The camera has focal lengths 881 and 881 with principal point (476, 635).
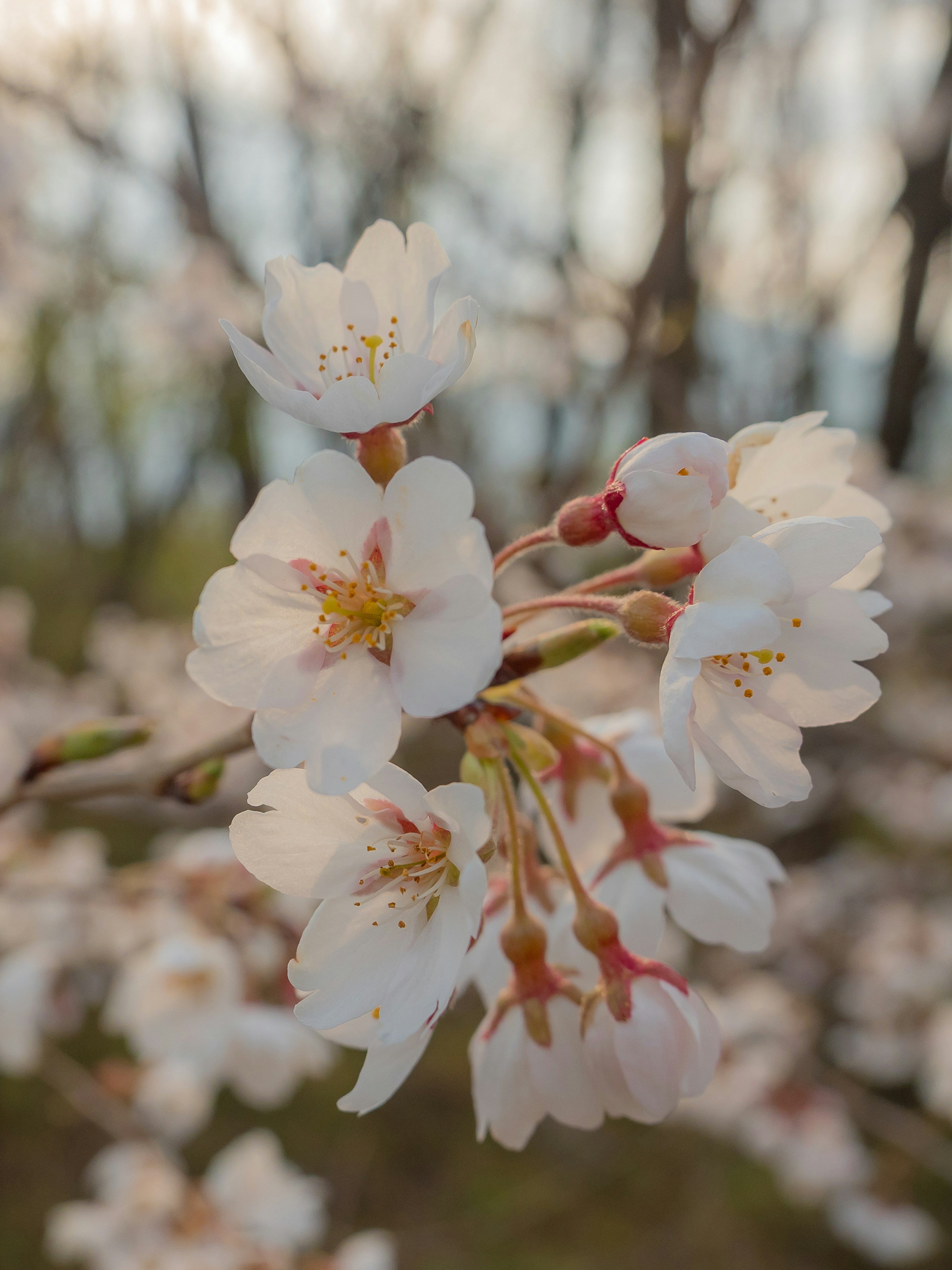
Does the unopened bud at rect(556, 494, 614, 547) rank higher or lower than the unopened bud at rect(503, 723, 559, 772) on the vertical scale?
higher

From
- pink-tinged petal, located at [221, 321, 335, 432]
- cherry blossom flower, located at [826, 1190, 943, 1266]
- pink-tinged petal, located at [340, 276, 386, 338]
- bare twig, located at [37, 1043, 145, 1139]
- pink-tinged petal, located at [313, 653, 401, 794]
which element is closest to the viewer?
pink-tinged petal, located at [313, 653, 401, 794]

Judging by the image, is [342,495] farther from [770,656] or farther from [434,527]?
[770,656]

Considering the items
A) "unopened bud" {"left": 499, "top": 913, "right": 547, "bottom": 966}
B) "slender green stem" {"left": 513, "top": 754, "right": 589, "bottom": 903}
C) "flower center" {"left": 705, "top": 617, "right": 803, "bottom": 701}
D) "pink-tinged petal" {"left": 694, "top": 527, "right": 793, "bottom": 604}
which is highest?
"pink-tinged petal" {"left": 694, "top": 527, "right": 793, "bottom": 604}

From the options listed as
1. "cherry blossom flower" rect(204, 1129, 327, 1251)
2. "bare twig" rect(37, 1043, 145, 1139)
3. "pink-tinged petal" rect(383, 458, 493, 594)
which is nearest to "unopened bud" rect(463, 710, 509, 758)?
"pink-tinged petal" rect(383, 458, 493, 594)

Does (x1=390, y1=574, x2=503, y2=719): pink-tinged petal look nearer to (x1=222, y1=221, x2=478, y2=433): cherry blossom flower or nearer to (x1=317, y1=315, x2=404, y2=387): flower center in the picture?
(x1=222, y1=221, x2=478, y2=433): cherry blossom flower

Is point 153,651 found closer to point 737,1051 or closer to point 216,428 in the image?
point 216,428

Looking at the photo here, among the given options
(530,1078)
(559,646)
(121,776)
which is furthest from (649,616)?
(121,776)

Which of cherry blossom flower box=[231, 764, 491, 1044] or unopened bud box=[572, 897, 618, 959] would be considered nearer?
cherry blossom flower box=[231, 764, 491, 1044]
